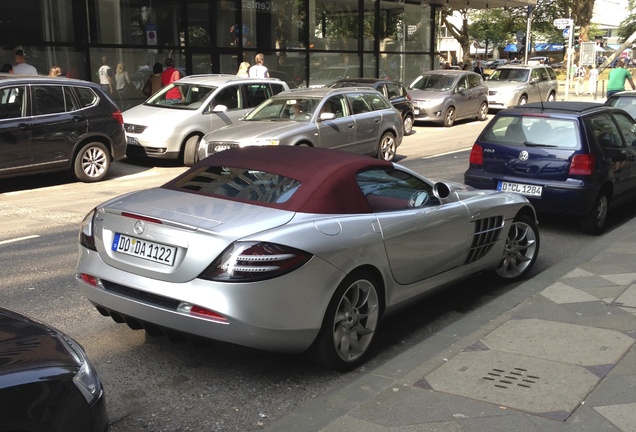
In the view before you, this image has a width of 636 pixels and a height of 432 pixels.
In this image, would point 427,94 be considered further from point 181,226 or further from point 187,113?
point 181,226

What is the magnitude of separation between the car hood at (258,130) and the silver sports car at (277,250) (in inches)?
261

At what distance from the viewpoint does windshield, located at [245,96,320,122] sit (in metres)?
13.2

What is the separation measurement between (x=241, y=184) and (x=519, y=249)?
125 inches

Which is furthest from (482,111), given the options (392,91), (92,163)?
(92,163)

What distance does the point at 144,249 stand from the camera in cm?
439

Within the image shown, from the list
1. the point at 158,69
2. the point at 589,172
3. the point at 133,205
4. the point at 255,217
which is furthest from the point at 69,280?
the point at 158,69

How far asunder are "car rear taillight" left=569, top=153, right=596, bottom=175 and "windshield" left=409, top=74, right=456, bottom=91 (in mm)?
15079

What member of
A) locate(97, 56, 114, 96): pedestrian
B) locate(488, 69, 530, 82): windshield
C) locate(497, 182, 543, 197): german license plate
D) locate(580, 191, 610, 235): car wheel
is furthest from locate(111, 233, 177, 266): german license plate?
locate(488, 69, 530, 82): windshield

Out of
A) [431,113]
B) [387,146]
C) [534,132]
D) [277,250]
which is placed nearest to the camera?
[277,250]

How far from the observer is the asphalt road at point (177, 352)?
416 centimetres

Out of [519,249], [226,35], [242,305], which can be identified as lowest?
[519,249]

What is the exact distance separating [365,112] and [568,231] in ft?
19.9

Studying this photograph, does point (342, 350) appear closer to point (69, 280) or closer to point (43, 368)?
point (43, 368)

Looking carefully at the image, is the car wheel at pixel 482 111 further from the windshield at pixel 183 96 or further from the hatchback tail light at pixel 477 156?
the hatchback tail light at pixel 477 156
